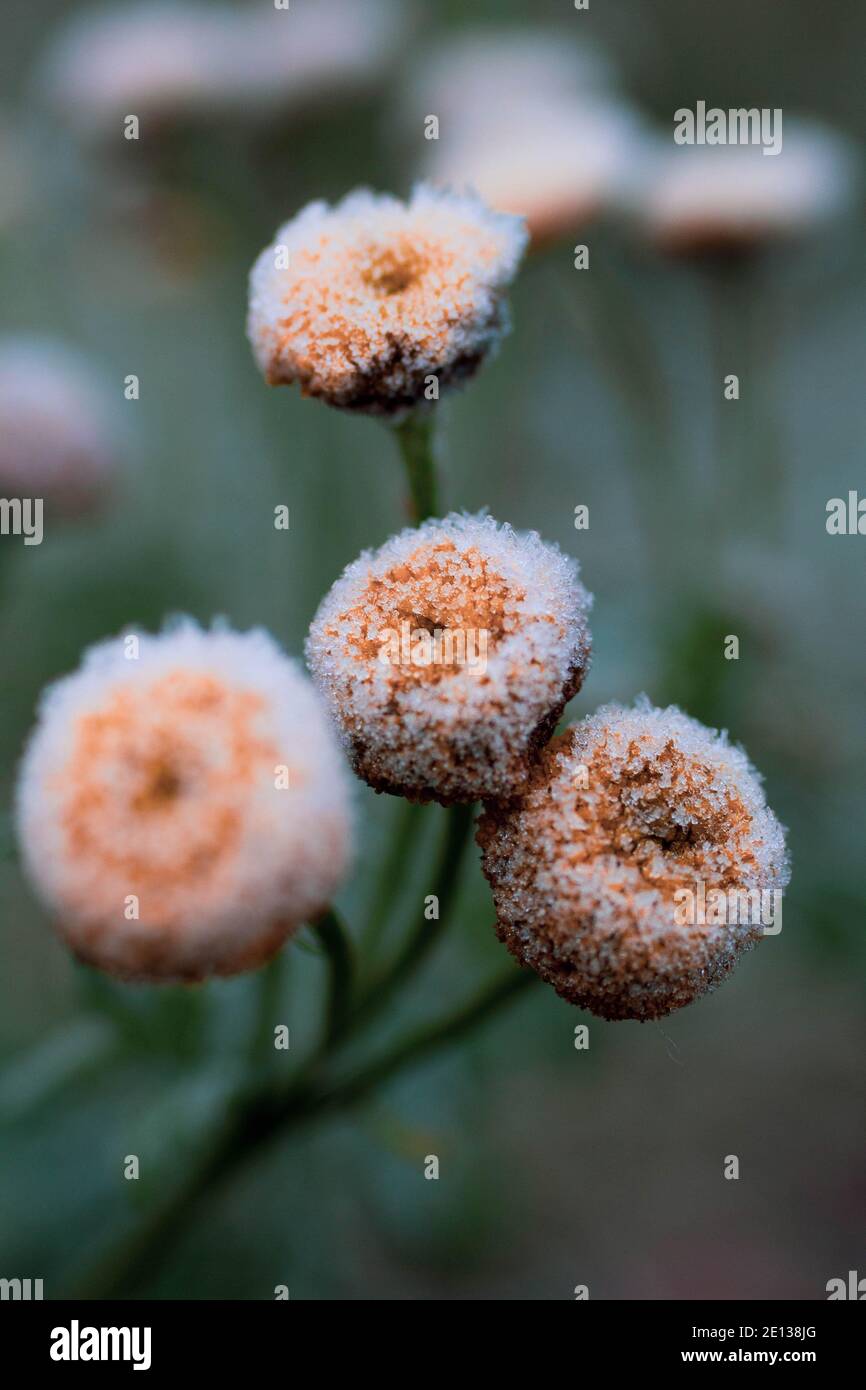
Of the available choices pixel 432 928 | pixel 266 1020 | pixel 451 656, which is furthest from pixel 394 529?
pixel 451 656

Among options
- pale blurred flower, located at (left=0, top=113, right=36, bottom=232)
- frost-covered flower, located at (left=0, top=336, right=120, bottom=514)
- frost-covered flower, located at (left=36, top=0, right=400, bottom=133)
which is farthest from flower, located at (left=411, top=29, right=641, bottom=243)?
pale blurred flower, located at (left=0, top=113, right=36, bottom=232)

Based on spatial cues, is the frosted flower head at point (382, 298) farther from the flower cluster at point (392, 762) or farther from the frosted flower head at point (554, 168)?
the frosted flower head at point (554, 168)

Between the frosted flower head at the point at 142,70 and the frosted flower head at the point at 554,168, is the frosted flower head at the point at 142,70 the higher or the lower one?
the higher one

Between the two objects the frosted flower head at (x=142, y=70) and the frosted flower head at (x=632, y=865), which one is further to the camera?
the frosted flower head at (x=142, y=70)

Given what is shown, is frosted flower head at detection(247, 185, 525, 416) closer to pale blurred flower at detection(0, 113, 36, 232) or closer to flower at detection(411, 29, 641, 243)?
flower at detection(411, 29, 641, 243)

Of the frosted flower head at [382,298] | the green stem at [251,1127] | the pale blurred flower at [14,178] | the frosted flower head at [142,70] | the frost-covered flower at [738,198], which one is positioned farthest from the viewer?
the pale blurred flower at [14,178]

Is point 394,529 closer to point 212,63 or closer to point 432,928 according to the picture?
point 212,63

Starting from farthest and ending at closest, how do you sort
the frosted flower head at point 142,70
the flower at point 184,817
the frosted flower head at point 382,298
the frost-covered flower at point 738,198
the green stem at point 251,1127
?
the frosted flower head at point 142,70 < the frost-covered flower at point 738,198 < the green stem at point 251,1127 < the frosted flower head at point 382,298 < the flower at point 184,817

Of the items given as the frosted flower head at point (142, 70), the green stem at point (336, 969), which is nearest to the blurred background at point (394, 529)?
the frosted flower head at point (142, 70)
